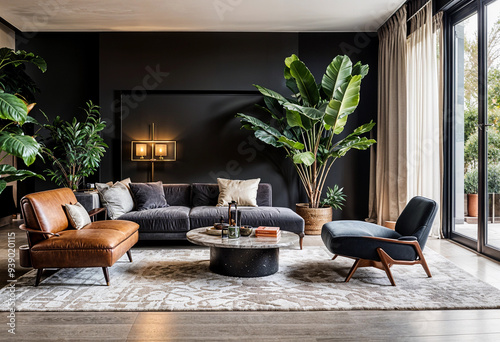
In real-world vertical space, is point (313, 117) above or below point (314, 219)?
above

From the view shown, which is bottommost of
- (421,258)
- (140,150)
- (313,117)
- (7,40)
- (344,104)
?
(421,258)

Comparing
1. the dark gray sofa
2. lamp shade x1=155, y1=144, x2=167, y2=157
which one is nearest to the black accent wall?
lamp shade x1=155, y1=144, x2=167, y2=157

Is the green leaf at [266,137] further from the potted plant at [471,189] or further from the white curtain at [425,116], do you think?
the potted plant at [471,189]

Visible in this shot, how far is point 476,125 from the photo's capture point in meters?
4.54

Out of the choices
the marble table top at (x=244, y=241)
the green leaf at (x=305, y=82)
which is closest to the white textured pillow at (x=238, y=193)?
the green leaf at (x=305, y=82)

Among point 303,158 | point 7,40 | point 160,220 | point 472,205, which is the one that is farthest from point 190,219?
point 7,40

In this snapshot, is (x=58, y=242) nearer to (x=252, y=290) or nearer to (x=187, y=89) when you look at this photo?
(x=252, y=290)

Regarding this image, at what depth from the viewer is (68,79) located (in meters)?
6.66

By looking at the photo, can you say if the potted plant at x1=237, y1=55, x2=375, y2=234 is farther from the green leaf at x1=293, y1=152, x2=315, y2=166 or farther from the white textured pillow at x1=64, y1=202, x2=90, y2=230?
the white textured pillow at x1=64, y1=202, x2=90, y2=230

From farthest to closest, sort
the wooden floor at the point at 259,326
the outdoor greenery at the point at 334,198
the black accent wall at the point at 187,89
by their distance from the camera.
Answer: the black accent wall at the point at 187,89, the outdoor greenery at the point at 334,198, the wooden floor at the point at 259,326

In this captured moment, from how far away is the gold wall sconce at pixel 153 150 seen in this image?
20.5 feet

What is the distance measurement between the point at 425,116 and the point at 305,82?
166 centimetres

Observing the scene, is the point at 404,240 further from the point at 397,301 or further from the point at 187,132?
the point at 187,132

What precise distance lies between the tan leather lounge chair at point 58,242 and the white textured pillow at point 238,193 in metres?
2.07
